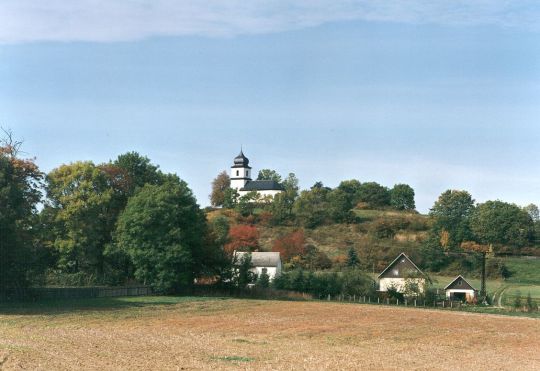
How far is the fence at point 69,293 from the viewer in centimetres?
5729

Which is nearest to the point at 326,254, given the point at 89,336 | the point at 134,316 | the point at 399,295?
the point at 399,295

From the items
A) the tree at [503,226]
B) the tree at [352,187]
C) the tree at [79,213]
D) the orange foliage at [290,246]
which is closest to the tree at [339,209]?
the orange foliage at [290,246]

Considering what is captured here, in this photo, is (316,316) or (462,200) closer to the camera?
(316,316)

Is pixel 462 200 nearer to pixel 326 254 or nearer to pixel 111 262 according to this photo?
→ pixel 326 254

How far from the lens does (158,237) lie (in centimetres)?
7319

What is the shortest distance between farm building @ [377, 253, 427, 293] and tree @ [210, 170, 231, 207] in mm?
72602

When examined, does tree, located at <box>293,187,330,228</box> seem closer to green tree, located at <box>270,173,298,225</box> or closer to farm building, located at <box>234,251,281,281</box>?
green tree, located at <box>270,173,298,225</box>

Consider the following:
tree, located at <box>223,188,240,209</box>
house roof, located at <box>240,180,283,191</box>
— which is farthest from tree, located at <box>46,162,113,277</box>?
house roof, located at <box>240,180,283,191</box>

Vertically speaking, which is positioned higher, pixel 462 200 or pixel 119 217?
pixel 462 200

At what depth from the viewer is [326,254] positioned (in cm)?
12131

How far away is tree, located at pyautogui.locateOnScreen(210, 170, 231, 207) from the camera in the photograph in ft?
559

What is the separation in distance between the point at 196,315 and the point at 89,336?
691 inches

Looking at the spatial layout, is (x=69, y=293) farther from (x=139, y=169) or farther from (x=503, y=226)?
(x=503, y=226)

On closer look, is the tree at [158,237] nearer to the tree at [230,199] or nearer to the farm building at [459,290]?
the farm building at [459,290]
